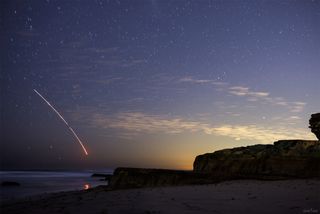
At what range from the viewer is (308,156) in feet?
72.2

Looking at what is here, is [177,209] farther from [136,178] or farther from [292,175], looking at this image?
[136,178]

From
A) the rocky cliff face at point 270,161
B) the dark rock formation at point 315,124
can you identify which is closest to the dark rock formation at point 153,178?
the rocky cliff face at point 270,161

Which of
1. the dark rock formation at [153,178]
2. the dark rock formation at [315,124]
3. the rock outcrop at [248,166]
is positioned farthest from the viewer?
the dark rock formation at [315,124]

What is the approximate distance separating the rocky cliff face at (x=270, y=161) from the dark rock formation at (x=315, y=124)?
6.22 ft

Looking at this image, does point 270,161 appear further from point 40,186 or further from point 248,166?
point 40,186

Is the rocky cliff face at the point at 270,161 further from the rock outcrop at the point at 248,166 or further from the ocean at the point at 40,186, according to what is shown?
the ocean at the point at 40,186

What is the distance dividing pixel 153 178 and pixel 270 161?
8920mm

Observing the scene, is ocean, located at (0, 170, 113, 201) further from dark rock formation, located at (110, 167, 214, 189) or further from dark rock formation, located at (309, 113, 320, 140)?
dark rock formation, located at (309, 113, 320, 140)

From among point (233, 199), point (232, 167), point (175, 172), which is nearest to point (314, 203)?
point (233, 199)

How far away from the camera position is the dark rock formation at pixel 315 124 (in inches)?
1000

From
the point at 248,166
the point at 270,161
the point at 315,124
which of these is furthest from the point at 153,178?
the point at 315,124

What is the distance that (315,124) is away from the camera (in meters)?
25.6

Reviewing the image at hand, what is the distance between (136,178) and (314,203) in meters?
19.3

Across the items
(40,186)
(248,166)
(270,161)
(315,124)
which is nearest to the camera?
(270,161)
